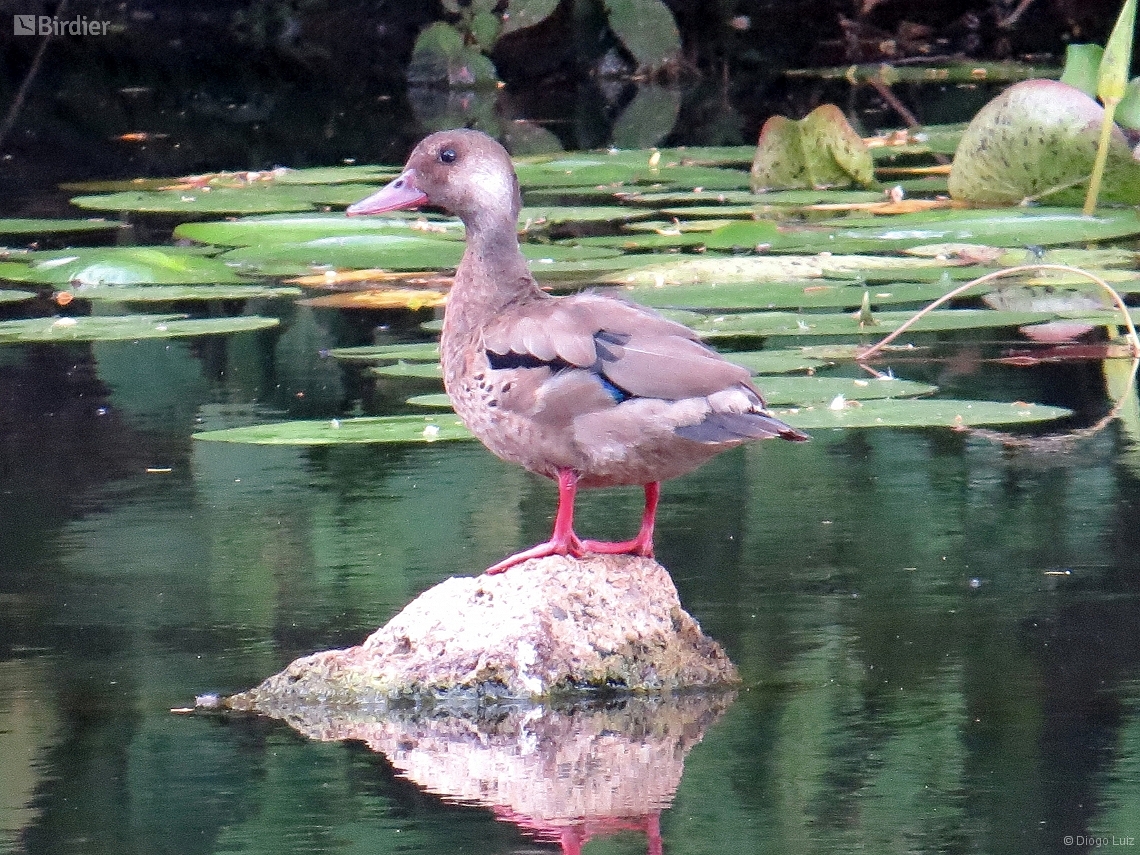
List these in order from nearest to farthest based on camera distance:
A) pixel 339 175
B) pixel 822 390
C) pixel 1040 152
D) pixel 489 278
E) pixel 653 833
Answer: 1. pixel 653 833
2. pixel 489 278
3. pixel 822 390
4. pixel 1040 152
5. pixel 339 175

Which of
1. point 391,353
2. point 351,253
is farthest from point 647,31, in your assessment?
point 391,353

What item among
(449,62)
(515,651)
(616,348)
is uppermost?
(449,62)

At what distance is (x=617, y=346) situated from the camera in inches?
144

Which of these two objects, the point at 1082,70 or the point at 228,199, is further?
the point at 228,199

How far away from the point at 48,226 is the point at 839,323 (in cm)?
416

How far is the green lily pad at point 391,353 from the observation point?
645cm

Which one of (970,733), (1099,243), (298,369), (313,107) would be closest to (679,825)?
(970,733)

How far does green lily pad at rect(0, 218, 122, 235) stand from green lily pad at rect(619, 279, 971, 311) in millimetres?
3133

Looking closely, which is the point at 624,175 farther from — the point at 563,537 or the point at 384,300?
the point at 563,537

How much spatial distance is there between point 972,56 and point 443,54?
5.19 metres

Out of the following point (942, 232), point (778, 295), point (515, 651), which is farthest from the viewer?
point (942, 232)

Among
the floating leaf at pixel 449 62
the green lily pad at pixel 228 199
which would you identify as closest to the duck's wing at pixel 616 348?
the green lily pad at pixel 228 199

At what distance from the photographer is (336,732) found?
3.42m

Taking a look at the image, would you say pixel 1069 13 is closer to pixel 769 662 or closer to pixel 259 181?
pixel 259 181
